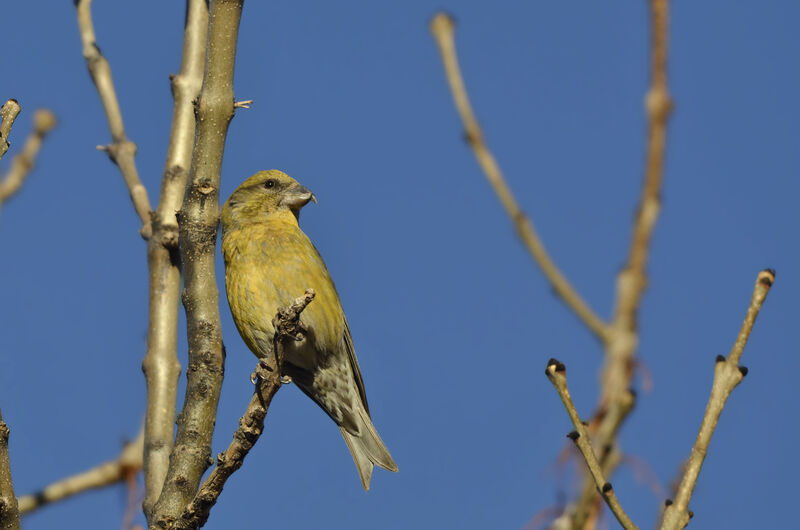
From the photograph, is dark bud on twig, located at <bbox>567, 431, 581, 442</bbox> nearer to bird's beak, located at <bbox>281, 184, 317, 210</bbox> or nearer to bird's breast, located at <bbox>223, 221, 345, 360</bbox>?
bird's breast, located at <bbox>223, 221, 345, 360</bbox>

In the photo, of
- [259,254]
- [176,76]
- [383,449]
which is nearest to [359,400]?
[383,449]

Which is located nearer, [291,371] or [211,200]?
[211,200]

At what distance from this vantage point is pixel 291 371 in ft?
21.0

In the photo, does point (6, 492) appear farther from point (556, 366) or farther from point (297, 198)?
point (297, 198)

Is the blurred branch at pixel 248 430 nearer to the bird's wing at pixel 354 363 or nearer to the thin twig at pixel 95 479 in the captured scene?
the thin twig at pixel 95 479

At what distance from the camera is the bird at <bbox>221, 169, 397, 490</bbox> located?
6047 mm

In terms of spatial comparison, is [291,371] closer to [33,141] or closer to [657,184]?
[33,141]

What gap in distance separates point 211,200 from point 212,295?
0.41 metres

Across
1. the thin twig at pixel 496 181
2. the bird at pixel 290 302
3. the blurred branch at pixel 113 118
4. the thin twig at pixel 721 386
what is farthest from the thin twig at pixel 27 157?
the thin twig at pixel 721 386

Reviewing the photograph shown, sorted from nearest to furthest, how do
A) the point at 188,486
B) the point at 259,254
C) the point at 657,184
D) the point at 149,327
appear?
the point at 657,184
the point at 188,486
the point at 149,327
the point at 259,254

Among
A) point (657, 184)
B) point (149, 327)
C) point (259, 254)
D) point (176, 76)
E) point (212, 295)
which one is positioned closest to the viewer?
point (657, 184)

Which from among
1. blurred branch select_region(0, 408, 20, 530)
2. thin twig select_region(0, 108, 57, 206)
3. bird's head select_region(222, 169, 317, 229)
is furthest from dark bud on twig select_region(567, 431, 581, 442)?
bird's head select_region(222, 169, 317, 229)

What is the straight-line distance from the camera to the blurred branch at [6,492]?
3.09 m

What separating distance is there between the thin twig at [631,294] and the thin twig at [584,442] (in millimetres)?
63
